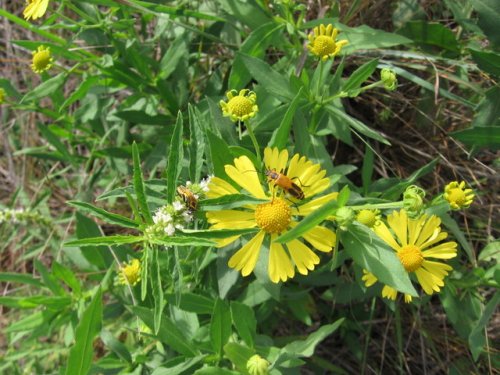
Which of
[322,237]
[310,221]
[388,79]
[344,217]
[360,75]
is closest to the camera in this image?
[310,221]

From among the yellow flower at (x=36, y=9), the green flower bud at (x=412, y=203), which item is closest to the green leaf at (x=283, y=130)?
the green flower bud at (x=412, y=203)

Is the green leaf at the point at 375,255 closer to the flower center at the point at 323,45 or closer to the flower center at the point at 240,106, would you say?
the flower center at the point at 240,106

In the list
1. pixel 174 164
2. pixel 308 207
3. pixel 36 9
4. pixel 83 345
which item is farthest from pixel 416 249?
pixel 36 9

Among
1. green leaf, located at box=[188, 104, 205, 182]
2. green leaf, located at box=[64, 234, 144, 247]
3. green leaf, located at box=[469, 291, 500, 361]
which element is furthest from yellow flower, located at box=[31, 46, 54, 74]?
green leaf, located at box=[469, 291, 500, 361]

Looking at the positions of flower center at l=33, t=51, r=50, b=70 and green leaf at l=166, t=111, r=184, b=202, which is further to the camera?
flower center at l=33, t=51, r=50, b=70

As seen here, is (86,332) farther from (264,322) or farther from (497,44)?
(497,44)

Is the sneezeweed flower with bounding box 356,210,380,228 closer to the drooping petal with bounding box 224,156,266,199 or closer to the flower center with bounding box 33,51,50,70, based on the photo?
the drooping petal with bounding box 224,156,266,199

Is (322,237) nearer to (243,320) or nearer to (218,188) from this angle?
(218,188)
